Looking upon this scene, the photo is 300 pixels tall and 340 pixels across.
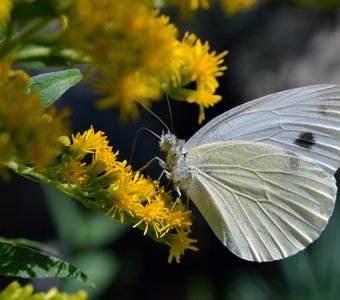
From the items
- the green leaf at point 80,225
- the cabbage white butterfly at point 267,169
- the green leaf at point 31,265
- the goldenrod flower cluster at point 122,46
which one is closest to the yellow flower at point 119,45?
the goldenrod flower cluster at point 122,46

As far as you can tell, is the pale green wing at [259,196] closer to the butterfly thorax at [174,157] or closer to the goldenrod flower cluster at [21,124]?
the butterfly thorax at [174,157]

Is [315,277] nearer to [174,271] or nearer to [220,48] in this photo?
[174,271]

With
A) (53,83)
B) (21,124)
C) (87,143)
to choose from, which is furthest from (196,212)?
(21,124)

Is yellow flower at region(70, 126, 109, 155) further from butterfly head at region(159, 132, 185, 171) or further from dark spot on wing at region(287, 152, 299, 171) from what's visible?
dark spot on wing at region(287, 152, 299, 171)

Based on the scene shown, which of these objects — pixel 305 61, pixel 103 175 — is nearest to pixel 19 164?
pixel 103 175

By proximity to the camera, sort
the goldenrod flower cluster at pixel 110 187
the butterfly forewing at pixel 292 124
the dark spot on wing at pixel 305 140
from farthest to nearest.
Answer: the dark spot on wing at pixel 305 140 → the butterfly forewing at pixel 292 124 → the goldenrod flower cluster at pixel 110 187

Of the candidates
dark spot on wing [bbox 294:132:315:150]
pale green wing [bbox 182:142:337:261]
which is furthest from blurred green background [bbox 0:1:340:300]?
dark spot on wing [bbox 294:132:315:150]
